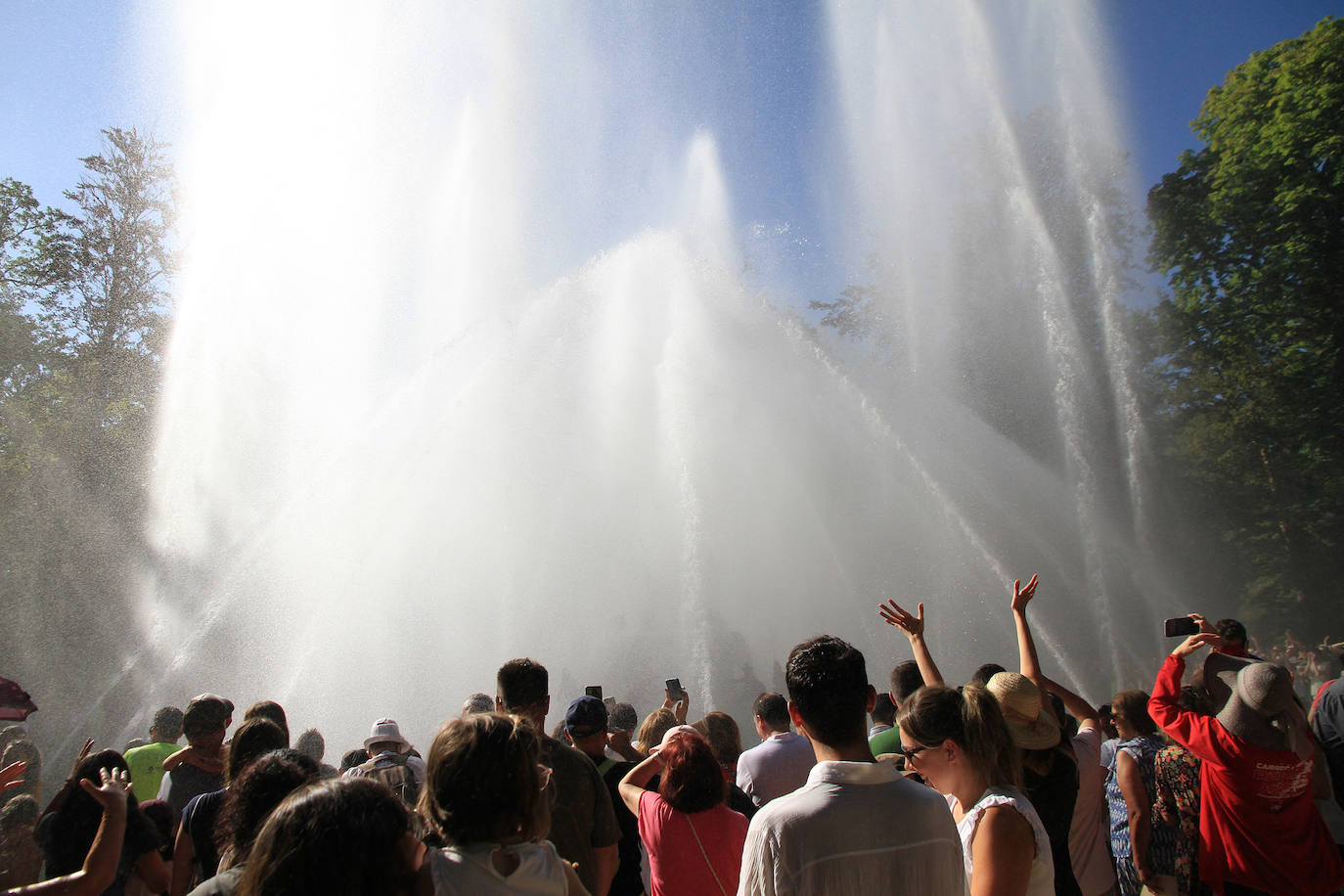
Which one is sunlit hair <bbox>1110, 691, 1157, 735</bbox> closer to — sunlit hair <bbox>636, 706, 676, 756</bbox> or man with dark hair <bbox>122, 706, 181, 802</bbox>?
sunlit hair <bbox>636, 706, 676, 756</bbox>

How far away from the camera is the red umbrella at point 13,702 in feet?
16.0

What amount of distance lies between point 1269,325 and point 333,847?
3081 cm

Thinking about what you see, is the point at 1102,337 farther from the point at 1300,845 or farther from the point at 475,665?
the point at 1300,845

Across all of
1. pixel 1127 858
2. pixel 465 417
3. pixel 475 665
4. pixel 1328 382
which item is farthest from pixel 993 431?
pixel 1127 858

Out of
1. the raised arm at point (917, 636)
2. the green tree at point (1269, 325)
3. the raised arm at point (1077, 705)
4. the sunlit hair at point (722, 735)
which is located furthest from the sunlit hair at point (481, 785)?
the green tree at point (1269, 325)

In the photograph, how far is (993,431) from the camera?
26.2 metres

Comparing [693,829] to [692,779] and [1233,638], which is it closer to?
[692,779]

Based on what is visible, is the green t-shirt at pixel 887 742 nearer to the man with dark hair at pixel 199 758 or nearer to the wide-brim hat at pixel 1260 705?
the wide-brim hat at pixel 1260 705

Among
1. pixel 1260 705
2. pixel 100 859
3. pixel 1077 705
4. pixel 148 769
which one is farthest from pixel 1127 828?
pixel 148 769

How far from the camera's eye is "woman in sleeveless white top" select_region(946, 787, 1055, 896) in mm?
2814

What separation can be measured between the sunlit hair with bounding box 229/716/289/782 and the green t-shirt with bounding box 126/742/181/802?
2.85 meters

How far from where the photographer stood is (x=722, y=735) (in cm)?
502

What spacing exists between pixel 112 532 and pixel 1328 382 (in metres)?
34.6

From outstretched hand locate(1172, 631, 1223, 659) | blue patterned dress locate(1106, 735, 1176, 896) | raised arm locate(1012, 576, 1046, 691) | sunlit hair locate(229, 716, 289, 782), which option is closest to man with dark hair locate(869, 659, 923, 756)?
raised arm locate(1012, 576, 1046, 691)
